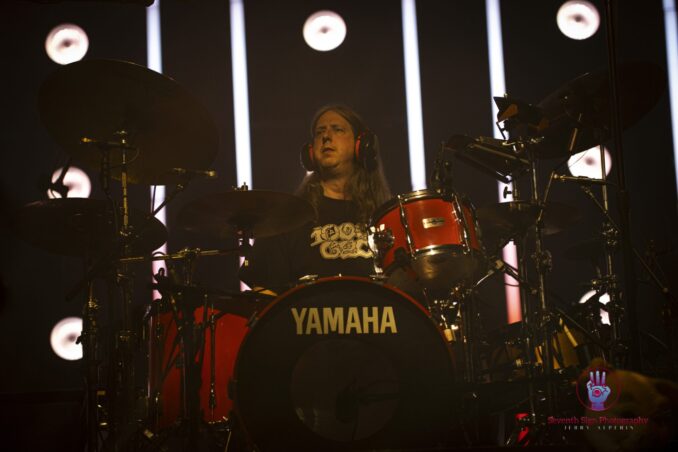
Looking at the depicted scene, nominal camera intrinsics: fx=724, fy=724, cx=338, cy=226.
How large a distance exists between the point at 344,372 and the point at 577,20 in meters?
3.67

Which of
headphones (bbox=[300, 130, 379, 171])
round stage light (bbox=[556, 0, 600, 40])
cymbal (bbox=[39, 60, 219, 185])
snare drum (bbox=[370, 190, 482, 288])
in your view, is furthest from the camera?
round stage light (bbox=[556, 0, 600, 40])

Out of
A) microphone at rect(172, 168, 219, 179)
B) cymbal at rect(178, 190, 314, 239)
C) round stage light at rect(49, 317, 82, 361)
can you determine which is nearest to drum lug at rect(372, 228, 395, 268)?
cymbal at rect(178, 190, 314, 239)

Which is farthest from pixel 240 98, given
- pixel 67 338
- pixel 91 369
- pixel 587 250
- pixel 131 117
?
pixel 587 250

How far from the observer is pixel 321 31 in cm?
528

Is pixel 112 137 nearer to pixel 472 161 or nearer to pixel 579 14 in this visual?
pixel 472 161

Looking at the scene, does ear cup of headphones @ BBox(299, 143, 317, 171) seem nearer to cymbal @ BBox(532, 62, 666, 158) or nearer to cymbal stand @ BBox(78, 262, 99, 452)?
cymbal @ BBox(532, 62, 666, 158)

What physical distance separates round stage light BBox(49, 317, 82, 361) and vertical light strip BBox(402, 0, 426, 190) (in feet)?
8.26

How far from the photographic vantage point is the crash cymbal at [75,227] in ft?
11.6

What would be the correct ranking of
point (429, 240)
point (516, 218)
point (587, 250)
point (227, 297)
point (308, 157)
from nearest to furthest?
point (227, 297)
point (429, 240)
point (516, 218)
point (308, 157)
point (587, 250)

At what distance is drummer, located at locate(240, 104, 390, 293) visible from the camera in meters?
3.91

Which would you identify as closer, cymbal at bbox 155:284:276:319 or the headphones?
cymbal at bbox 155:284:276:319

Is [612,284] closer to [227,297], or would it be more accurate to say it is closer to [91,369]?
[227,297]

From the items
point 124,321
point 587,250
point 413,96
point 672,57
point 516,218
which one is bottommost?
point 124,321

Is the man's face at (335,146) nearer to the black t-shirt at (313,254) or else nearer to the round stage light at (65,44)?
the black t-shirt at (313,254)
